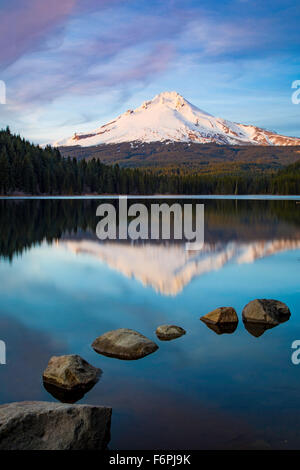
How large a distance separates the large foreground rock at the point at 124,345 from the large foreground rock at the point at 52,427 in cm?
310

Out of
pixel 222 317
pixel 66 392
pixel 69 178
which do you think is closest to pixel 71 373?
pixel 66 392

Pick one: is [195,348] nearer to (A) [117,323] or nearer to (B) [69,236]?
(A) [117,323]

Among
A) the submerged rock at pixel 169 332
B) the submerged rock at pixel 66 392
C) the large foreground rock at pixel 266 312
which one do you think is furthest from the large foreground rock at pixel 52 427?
the large foreground rock at pixel 266 312

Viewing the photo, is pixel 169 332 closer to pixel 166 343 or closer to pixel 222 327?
pixel 166 343

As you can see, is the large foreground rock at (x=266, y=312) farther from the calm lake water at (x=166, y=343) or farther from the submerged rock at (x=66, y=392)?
the submerged rock at (x=66, y=392)

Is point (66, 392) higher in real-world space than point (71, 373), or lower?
lower

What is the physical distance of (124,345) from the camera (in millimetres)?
9648

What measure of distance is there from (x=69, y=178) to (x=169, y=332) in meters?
135

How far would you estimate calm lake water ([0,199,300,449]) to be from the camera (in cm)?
670

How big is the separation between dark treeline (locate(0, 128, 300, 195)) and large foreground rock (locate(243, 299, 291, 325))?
107 metres

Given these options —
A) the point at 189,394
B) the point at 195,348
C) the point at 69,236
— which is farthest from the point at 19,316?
the point at 69,236

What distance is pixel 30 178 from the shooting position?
122062 mm

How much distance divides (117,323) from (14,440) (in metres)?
6.37
